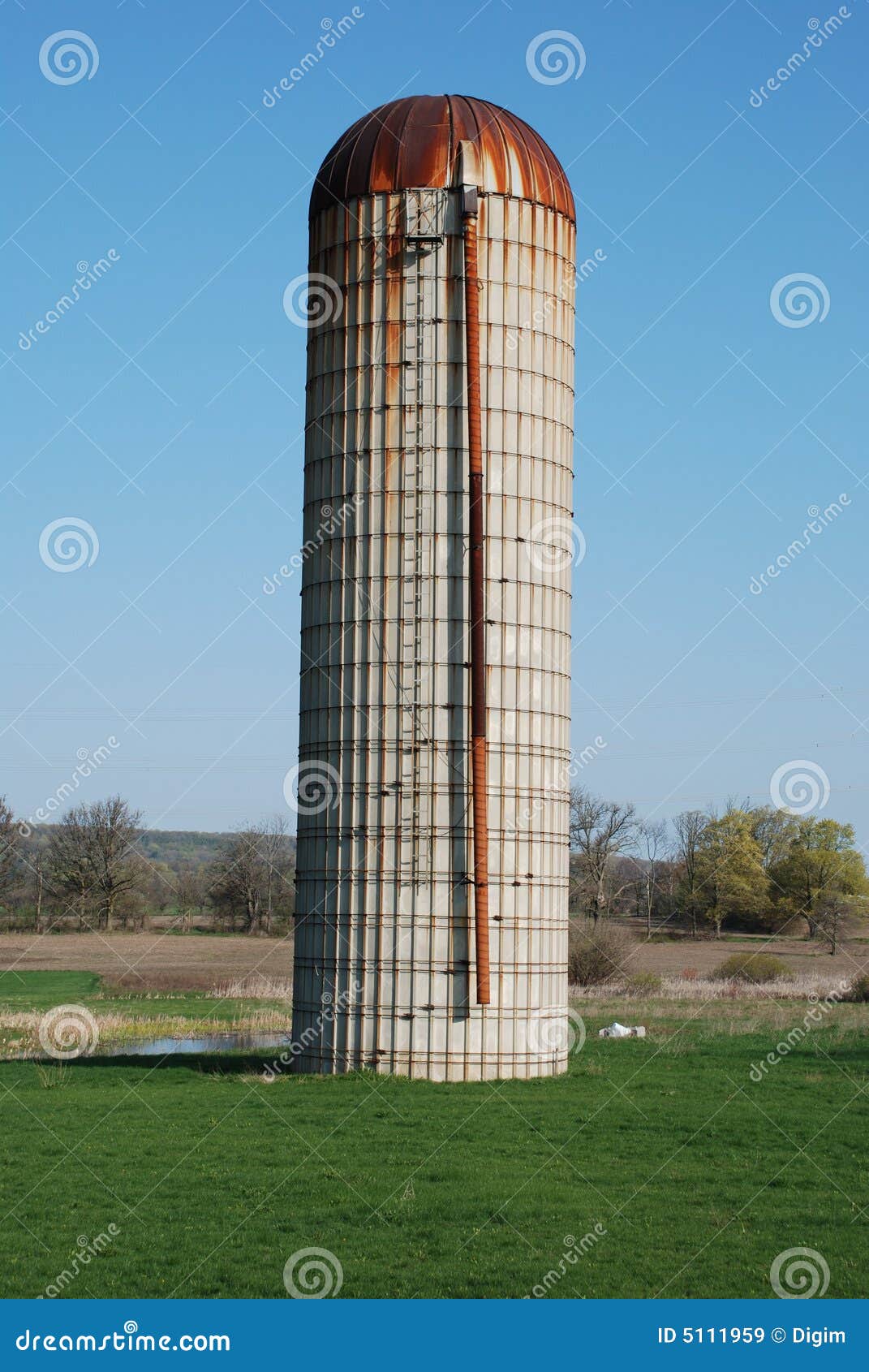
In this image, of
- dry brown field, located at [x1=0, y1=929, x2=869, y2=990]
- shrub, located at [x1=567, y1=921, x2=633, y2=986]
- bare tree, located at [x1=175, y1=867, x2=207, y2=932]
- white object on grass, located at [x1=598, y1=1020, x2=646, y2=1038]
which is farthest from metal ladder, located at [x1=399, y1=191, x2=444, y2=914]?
bare tree, located at [x1=175, y1=867, x2=207, y2=932]

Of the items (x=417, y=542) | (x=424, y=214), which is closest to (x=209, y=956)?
(x=417, y=542)

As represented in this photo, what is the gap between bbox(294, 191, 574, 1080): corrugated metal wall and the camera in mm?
28438

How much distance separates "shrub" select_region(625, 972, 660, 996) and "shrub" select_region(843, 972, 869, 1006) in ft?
22.3

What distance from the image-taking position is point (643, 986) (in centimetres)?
5394

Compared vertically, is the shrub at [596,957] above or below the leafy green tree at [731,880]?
below

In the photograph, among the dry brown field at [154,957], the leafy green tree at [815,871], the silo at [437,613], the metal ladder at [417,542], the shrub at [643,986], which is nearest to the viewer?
the silo at [437,613]

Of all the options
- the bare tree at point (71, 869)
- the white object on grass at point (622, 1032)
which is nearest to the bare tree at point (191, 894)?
the bare tree at point (71, 869)

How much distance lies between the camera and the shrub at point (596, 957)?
55594 millimetres

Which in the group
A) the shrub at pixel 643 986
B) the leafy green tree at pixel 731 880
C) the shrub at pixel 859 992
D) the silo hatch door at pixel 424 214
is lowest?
the shrub at pixel 643 986

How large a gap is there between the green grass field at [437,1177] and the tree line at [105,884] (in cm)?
6949

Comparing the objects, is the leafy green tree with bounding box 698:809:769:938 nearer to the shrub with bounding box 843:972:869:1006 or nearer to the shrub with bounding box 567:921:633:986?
the shrub with bounding box 567:921:633:986

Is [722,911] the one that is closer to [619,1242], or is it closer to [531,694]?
[531,694]

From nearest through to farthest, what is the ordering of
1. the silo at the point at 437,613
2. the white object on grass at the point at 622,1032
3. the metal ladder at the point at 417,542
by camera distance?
the silo at the point at 437,613 < the metal ladder at the point at 417,542 < the white object on grass at the point at 622,1032

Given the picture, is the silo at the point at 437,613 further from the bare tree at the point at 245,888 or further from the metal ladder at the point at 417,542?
the bare tree at the point at 245,888
